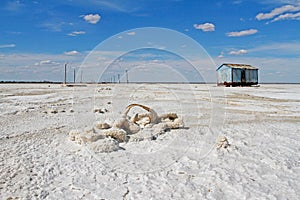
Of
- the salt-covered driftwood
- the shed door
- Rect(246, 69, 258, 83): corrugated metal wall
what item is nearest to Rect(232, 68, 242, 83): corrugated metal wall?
the shed door

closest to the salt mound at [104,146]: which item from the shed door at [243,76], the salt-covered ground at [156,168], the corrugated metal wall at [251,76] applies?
the salt-covered ground at [156,168]

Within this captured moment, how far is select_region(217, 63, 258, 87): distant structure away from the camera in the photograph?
43.3 m

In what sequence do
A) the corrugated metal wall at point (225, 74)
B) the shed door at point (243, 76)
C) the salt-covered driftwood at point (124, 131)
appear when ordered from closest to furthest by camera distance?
1. the salt-covered driftwood at point (124, 131)
2. the corrugated metal wall at point (225, 74)
3. the shed door at point (243, 76)

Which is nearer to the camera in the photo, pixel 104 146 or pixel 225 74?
pixel 104 146

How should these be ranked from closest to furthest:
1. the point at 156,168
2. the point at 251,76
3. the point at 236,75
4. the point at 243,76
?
the point at 156,168
the point at 236,75
the point at 243,76
the point at 251,76

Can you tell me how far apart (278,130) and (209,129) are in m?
1.79

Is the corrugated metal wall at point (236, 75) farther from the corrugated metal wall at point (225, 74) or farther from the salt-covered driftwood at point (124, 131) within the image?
the salt-covered driftwood at point (124, 131)

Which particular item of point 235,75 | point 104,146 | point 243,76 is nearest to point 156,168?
point 104,146

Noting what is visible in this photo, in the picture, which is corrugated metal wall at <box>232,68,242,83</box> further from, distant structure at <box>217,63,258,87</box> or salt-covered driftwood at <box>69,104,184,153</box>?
salt-covered driftwood at <box>69,104,184,153</box>

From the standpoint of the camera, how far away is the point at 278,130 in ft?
24.5

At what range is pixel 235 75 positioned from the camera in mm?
43344

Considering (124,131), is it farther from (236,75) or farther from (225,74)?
(225,74)

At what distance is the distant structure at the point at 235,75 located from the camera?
1705 inches

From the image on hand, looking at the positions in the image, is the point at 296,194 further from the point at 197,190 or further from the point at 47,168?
the point at 47,168
